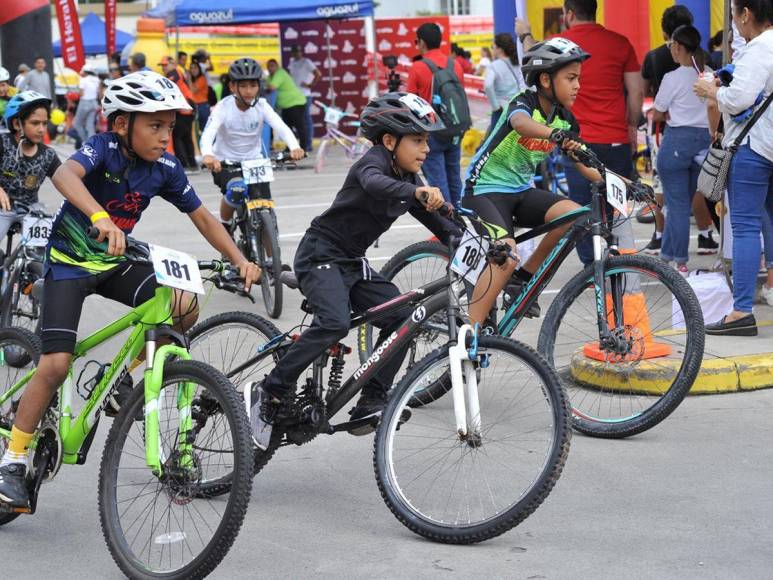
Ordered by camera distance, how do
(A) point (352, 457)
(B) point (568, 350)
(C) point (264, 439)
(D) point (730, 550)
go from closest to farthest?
(D) point (730, 550), (C) point (264, 439), (A) point (352, 457), (B) point (568, 350)

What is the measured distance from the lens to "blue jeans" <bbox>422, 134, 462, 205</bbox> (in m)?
11.8

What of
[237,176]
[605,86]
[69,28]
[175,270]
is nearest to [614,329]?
[175,270]

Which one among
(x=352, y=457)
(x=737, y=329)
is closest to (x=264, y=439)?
(x=352, y=457)

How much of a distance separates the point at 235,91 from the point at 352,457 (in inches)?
208

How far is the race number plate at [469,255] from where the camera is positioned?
5.00m

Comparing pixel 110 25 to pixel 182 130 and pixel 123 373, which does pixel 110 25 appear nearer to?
pixel 182 130

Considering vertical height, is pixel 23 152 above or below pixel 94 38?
below

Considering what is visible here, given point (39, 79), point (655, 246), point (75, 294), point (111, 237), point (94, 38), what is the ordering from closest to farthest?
point (111, 237)
point (75, 294)
point (655, 246)
point (39, 79)
point (94, 38)

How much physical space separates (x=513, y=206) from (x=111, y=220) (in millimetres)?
2458

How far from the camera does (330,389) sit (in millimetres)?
5273

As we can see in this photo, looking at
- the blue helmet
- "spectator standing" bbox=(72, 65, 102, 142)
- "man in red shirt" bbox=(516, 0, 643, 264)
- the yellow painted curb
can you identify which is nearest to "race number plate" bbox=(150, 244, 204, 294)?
the yellow painted curb

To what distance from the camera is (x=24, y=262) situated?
8.48 meters

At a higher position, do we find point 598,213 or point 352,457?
point 598,213

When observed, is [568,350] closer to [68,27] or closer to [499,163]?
[499,163]
